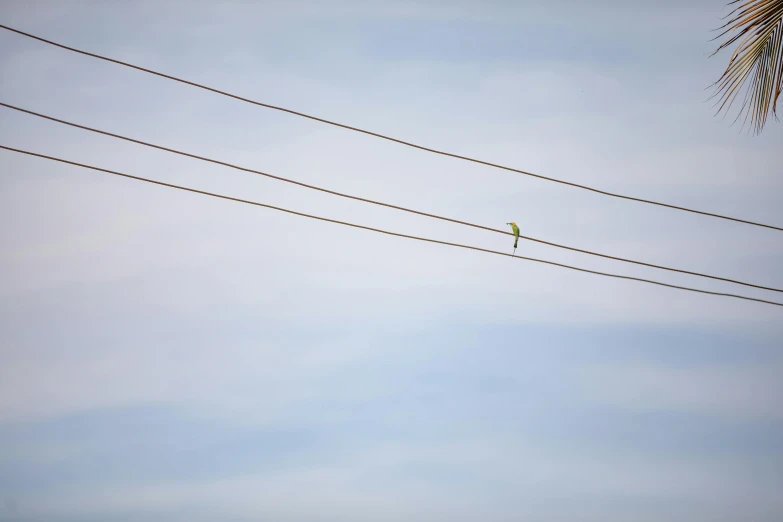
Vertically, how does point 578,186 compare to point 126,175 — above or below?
above

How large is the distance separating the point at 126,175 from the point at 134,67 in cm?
166

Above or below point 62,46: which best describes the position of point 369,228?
below

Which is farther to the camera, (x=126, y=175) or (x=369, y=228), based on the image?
(x=369, y=228)

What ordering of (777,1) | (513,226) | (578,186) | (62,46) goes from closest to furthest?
(777,1), (62,46), (578,186), (513,226)

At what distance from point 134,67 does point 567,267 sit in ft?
25.4

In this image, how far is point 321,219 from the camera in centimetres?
1326

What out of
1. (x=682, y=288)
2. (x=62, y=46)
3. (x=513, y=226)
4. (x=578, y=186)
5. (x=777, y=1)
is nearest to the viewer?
(x=777, y=1)

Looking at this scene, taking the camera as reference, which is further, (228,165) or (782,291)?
(782,291)

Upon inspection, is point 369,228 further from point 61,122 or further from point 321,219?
point 61,122

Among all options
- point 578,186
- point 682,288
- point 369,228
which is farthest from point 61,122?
point 682,288

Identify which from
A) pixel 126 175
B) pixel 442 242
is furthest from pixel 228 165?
pixel 442 242

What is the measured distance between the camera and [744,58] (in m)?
Answer: 9.62

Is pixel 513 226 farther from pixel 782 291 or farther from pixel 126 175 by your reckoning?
pixel 126 175

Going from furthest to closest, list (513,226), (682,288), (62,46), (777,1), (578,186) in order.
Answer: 1. (513,226)
2. (682,288)
3. (578,186)
4. (62,46)
5. (777,1)
